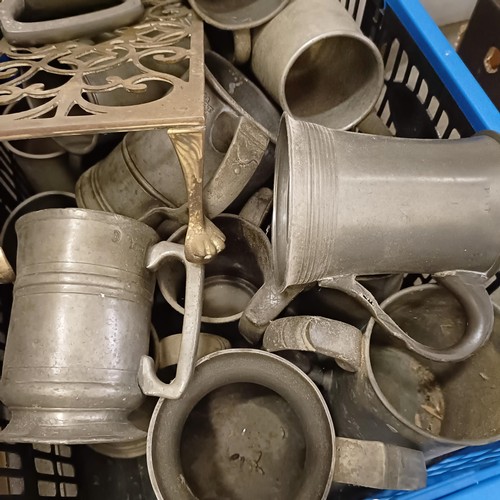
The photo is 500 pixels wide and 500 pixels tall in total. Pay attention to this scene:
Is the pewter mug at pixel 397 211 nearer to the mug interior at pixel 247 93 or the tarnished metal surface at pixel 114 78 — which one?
the tarnished metal surface at pixel 114 78

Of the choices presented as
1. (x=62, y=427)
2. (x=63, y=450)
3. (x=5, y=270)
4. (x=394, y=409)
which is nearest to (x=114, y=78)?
(x=5, y=270)

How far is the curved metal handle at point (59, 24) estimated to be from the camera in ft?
2.10

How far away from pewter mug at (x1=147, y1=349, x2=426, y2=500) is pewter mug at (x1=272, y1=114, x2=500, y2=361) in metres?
0.13

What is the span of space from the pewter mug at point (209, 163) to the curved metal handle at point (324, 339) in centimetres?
17

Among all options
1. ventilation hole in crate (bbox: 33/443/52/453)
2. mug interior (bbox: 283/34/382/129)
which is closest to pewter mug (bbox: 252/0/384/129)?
mug interior (bbox: 283/34/382/129)

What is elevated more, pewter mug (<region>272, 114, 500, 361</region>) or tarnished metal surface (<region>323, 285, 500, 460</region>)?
pewter mug (<region>272, 114, 500, 361</region>)

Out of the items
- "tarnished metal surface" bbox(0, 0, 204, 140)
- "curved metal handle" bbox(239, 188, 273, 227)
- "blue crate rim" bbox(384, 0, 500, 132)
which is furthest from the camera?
"curved metal handle" bbox(239, 188, 273, 227)

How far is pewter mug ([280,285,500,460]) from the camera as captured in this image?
61 cm

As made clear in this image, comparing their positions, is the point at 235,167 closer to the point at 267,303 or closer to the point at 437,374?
the point at 267,303

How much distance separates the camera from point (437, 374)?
822 millimetres

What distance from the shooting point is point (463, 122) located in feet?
2.43

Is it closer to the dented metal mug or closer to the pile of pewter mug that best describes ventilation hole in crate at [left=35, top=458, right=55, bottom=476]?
the pile of pewter mug

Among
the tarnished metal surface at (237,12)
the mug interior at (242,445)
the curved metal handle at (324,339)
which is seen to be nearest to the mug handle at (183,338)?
the curved metal handle at (324,339)

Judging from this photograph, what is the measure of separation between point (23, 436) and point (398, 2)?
76 centimetres
